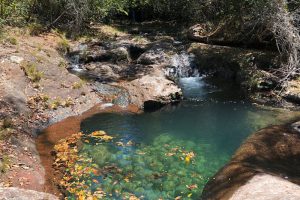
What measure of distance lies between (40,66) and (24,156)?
20.2 ft

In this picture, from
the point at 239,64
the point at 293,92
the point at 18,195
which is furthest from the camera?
the point at 239,64

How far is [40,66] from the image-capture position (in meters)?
14.7

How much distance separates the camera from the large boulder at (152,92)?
14.0m

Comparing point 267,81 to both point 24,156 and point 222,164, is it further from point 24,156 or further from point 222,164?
point 24,156

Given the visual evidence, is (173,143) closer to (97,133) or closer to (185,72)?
(97,133)

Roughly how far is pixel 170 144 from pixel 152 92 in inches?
145

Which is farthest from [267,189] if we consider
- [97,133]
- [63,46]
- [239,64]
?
[63,46]

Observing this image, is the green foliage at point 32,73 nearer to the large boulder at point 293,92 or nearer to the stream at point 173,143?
the stream at point 173,143

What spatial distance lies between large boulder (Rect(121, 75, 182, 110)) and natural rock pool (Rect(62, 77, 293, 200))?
1.29 ft

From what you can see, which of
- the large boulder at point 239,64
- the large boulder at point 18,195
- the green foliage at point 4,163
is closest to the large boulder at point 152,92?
the large boulder at point 239,64

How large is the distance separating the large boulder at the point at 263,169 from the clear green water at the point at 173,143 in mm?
623

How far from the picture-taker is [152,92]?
A: 14242 mm

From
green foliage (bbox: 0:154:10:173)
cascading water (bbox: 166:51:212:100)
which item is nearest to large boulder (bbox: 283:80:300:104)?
cascading water (bbox: 166:51:212:100)

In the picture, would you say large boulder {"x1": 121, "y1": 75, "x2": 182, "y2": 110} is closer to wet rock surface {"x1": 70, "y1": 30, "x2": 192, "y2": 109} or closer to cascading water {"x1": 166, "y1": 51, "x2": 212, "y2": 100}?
wet rock surface {"x1": 70, "y1": 30, "x2": 192, "y2": 109}
